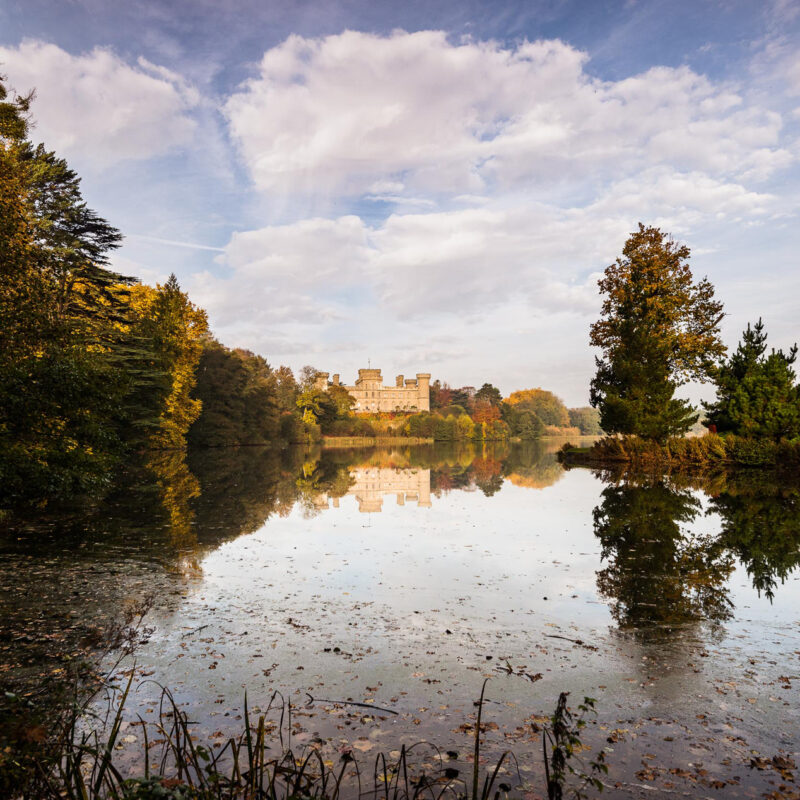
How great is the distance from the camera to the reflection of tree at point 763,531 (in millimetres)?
7508

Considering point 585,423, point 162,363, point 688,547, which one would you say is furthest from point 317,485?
point 585,423

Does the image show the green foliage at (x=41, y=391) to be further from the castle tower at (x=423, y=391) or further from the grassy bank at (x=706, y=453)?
the castle tower at (x=423, y=391)

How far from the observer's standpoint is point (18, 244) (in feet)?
33.4

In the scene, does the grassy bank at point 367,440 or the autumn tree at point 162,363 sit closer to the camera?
the autumn tree at point 162,363

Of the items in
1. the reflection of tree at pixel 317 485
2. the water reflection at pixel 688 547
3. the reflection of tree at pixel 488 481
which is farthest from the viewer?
the reflection of tree at pixel 488 481

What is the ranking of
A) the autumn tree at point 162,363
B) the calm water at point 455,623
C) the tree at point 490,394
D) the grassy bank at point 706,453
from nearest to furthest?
1. the calm water at point 455,623
2. the grassy bank at point 706,453
3. the autumn tree at point 162,363
4. the tree at point 490,394

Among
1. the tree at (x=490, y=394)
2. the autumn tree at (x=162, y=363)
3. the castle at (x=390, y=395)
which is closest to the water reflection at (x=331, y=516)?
the autumn tree at (x=162, y=363)

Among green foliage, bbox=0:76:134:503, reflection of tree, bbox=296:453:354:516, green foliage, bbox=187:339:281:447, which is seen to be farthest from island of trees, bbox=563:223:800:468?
green foliage, bbox=187:339:281:447

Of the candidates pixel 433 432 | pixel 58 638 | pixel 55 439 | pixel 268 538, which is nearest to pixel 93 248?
pixel 55 439

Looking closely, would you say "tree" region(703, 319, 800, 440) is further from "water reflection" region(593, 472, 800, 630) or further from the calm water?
the calm water

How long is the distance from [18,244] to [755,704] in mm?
12806

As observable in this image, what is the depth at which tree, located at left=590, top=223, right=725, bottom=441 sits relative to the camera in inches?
965

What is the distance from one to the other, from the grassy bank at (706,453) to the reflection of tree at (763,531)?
6.31 metres

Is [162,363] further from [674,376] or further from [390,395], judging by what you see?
[390,395]
